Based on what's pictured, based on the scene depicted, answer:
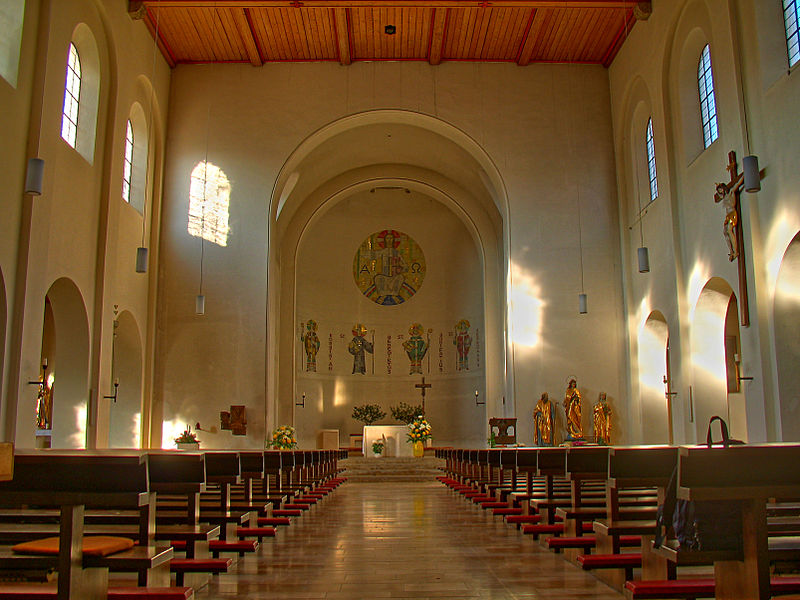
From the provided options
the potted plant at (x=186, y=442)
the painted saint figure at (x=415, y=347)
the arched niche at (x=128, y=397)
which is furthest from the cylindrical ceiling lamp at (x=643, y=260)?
the painted saint figure at (x=415, y=347)

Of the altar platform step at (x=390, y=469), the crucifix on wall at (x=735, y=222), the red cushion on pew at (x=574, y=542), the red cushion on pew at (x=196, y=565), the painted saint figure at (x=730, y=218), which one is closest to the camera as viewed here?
the red cushion on pew at (x=196, y=565)

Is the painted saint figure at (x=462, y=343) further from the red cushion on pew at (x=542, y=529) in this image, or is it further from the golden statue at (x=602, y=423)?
the red cushion on pew at (x=542, y=529)

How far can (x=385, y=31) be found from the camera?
15.5 meters

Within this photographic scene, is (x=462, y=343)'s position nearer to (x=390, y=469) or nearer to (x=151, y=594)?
(x=390, y=469)

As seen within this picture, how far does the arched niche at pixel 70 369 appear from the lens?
39.1 feet

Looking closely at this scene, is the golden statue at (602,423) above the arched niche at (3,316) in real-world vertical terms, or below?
below

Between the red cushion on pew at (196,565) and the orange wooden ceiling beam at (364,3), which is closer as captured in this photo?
the red cushion on pew at (196,565)

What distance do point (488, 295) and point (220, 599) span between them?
16.8 meters

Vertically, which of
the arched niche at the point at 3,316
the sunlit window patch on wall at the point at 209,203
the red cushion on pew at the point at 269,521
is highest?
the sunlit window patch on wall at the point at 209,203

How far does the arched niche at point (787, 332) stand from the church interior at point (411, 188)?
0.08 ft

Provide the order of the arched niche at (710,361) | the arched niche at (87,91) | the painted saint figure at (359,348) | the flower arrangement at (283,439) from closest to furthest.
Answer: the arched niche at (710,361) → the arched niche at (87,91) → the flower arrangement at (283,439) → the painted saint figure at (359,348)

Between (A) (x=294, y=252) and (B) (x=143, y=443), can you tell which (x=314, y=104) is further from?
(B) (x=143, y=443)

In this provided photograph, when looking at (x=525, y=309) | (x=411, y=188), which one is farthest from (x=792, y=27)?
(x=411, y=188)

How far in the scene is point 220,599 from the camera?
3908mm
